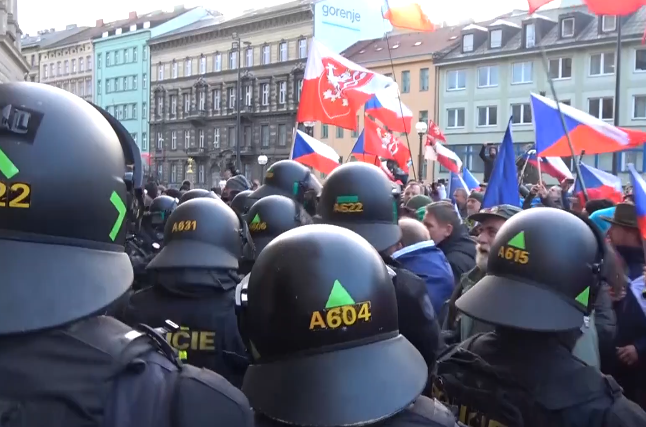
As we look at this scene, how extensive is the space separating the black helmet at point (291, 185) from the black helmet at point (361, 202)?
2.24 meters

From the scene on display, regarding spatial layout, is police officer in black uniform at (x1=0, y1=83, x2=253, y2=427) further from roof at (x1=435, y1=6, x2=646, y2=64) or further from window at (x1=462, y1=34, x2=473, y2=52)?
window at (x1=462, y1=34, x2=473, y2=52)

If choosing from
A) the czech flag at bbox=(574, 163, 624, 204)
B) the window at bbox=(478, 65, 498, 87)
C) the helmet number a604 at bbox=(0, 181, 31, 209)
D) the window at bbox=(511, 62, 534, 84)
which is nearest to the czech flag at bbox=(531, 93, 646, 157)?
the czech flag at bbox=(574, 163, 624, 204)

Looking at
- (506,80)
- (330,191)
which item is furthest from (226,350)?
(506,80)

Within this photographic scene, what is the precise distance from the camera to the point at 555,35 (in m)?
43.7

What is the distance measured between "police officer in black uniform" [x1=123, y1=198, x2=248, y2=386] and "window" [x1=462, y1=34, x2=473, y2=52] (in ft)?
148

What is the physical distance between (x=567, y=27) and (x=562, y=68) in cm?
238

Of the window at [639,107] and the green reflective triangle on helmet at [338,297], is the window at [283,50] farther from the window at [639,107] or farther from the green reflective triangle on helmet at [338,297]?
the green reflective triangle on helmet at [338,297]

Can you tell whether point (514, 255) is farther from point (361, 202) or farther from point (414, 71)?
point (414, 71)

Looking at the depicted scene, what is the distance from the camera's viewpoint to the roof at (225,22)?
59.6 meters

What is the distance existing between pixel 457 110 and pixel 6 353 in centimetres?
4754

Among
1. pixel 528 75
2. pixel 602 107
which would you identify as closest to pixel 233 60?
pixel 528 75

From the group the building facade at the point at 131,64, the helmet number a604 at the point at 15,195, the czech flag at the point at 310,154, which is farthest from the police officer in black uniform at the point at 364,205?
the building facade at the point at 131,64

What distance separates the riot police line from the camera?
5.32ft

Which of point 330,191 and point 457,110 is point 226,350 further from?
point 457,110
